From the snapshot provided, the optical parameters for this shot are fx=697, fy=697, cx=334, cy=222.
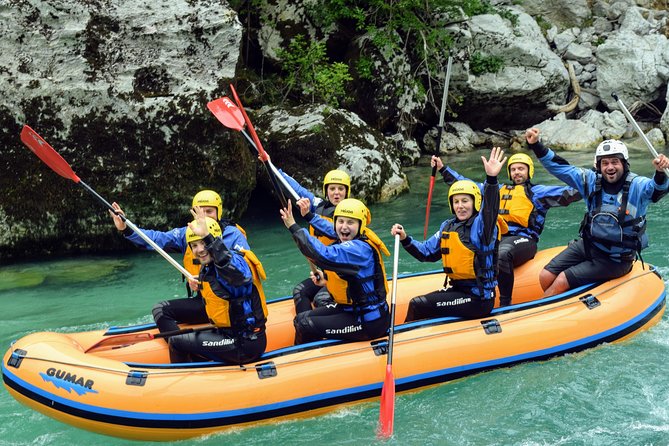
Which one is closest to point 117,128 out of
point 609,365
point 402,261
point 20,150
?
point 20,150

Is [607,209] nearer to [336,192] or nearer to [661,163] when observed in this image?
[661,163]

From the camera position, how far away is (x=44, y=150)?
19.8ft

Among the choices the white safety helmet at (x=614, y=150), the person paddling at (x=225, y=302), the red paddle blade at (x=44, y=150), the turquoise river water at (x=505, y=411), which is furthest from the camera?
the red paddle blade at (x=44, y=150)

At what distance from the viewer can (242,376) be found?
15.4 ft

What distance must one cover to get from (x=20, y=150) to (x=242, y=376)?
527 cm

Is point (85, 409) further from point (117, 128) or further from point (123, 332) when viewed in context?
point (117, 128)

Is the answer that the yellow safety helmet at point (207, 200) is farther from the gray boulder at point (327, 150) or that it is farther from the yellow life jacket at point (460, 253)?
the gray boulder at point (327, 150)

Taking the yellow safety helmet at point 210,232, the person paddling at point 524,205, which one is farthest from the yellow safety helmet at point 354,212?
the person paddling at point 524,205

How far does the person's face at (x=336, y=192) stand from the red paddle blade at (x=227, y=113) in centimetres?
123

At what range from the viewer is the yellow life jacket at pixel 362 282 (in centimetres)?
482

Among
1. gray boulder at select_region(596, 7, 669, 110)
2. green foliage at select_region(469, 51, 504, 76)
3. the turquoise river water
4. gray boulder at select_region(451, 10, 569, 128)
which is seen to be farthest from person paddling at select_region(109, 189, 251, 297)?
gray boulder at select_region(596, 7, 669, 110)

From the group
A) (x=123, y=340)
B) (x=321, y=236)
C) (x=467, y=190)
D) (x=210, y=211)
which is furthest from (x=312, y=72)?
(x=123, y=340)

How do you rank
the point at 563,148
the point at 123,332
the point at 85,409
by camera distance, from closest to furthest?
the point at 85,409
the point at 123,332
the point at 563,148

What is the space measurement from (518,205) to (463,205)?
1444mm
